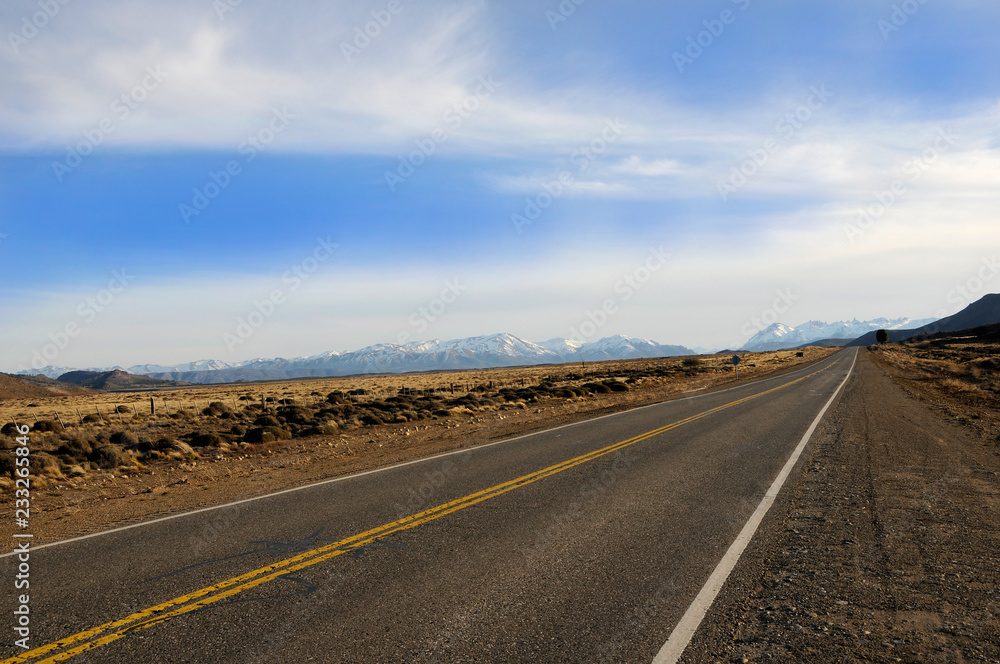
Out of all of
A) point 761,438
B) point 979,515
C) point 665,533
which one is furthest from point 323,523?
point 761,438

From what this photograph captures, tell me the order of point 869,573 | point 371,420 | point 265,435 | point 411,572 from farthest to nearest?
1. point 371,420
2. point 265,435
3. point 411,572
4. point 869,573

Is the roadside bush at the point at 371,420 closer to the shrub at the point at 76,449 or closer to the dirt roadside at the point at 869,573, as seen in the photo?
the shrub at the point at 76,449

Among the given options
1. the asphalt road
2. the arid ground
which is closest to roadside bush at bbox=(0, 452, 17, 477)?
the arid ground

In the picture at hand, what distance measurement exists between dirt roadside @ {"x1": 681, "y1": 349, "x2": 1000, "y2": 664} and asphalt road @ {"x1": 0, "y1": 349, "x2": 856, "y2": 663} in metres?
0.49

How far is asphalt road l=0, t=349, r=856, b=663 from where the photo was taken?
4.45 meters

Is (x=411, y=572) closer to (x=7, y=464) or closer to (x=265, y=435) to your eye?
(x=7, y=464)

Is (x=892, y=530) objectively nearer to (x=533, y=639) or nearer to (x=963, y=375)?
(x=533, y=639)

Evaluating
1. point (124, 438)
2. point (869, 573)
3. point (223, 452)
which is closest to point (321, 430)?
point (223, 452)

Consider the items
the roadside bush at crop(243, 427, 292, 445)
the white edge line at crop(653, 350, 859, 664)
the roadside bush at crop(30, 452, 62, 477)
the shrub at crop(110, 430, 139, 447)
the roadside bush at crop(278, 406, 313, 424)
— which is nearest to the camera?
the white edge line at crop(653, 350, 859, 664)

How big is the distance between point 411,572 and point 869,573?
179 inches

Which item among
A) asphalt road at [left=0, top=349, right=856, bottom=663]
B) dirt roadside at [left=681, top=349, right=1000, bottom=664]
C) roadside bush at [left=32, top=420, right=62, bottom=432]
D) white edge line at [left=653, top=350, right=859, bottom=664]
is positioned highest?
roadside bush at [left=32, top=420, right=62, bottom=432]

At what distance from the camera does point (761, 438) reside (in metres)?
14.2

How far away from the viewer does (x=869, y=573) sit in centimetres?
556

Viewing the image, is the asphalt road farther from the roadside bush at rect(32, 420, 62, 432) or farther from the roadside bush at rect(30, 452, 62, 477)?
the roadside bush at rect(32, 420, 62, 432)
